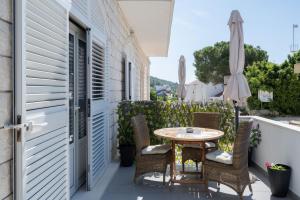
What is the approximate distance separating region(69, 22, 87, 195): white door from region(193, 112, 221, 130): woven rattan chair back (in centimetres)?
217

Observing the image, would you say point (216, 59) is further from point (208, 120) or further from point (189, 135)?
point (189, 135)

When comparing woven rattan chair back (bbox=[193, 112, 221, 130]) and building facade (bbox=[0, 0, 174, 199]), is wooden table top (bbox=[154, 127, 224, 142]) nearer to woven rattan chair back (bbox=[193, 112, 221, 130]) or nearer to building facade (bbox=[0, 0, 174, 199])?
woven rattan chair back (bbox=[193, 112, 221, 130])

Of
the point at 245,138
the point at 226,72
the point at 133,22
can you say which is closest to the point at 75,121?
the point at 245,138

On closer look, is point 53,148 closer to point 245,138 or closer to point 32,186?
point 32,186

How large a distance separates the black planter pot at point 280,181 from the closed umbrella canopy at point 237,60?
152cm

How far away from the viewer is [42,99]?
237 cm

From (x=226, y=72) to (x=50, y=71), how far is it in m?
29.4

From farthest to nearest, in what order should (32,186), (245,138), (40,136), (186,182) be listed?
1. (186,182)
2. (245,138)
3. (40,136)
4. (32,186)

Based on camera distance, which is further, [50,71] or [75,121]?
[75,121]

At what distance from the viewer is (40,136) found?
7.64ft

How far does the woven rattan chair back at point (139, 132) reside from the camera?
4.66 m

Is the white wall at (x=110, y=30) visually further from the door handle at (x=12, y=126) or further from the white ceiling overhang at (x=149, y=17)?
the door handle at (x=12, y=126)

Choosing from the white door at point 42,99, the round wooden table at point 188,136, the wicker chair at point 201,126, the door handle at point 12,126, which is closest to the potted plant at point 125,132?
the wicker chair at point 201,126

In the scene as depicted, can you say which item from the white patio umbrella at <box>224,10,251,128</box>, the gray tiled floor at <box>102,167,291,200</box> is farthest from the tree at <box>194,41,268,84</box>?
the gray tiled floor at <box>102,167,291,200</box>
